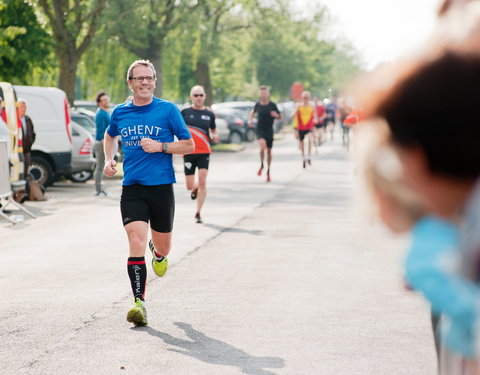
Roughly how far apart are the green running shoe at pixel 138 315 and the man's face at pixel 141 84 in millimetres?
1440

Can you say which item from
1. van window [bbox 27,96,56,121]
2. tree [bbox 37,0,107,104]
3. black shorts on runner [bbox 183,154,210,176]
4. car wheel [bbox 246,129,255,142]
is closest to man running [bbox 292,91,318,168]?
tree [bbox 37,0,107,104]

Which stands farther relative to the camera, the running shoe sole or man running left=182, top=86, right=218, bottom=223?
man running left=182, top=86, right=218, bottom=223

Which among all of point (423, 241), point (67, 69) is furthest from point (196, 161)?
point (67, 69)

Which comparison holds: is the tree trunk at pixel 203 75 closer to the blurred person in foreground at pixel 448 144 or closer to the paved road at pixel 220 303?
the paved road at pixel 220 303

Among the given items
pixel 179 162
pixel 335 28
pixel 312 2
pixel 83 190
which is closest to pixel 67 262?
pixel 83 190

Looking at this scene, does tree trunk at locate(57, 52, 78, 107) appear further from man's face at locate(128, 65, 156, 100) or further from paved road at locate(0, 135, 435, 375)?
man's face at locate(128, 65, 156, 100)

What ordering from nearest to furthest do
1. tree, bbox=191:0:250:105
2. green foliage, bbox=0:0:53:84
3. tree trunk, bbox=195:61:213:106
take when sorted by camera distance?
green foliage, bbox=0:0:53:84 < tree, bbox=191:0:250:105 < tree trunk, bbox=195:61:213:106

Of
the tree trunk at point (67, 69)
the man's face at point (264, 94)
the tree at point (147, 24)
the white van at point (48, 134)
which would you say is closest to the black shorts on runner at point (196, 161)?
the white van at point (48, 134)

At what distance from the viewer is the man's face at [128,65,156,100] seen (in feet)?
24.3

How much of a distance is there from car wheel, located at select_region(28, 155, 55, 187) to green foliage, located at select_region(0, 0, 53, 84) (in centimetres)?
756

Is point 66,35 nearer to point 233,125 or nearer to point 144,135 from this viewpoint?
point 233,125

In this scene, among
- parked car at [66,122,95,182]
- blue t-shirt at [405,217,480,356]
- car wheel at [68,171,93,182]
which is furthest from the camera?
car wheel at [68,171,93,182]

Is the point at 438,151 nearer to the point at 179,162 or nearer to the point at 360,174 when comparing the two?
the point at 360,174

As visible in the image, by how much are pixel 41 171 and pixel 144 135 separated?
13.9 m
